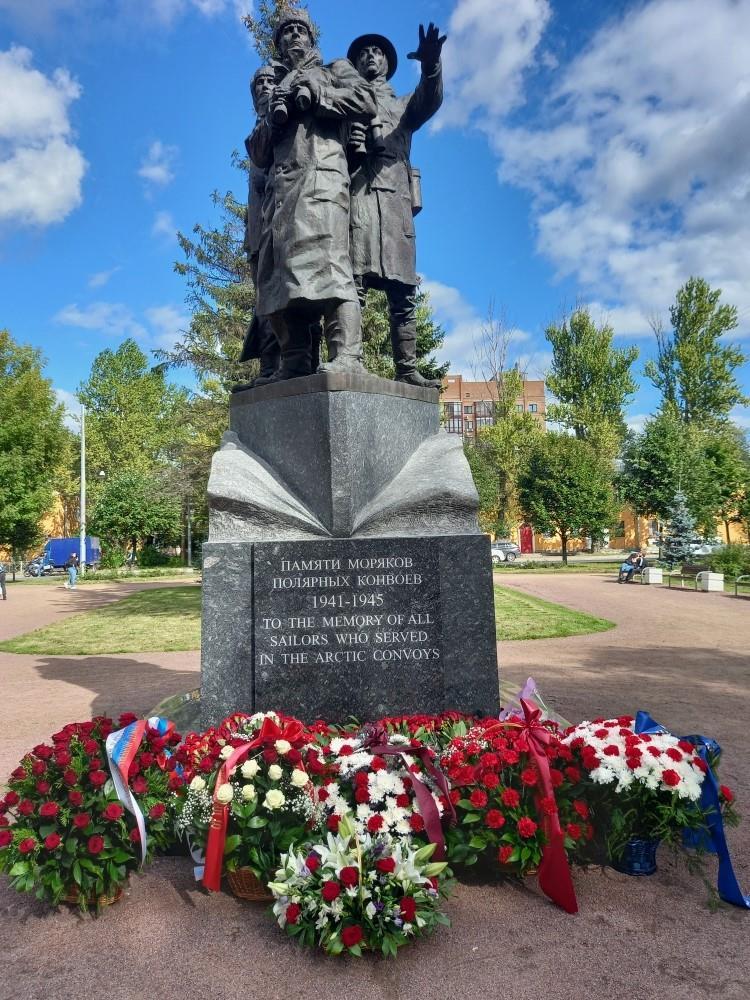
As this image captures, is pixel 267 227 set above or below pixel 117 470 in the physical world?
below

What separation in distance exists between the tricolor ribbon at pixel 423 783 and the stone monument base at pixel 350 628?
77 cm

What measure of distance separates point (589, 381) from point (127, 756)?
155ft

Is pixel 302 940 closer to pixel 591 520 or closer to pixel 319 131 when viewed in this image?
pixel 319 131

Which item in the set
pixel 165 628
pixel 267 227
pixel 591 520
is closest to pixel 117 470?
pixel 591 520

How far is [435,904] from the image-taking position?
2537 millimetres

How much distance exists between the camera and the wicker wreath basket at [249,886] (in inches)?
112

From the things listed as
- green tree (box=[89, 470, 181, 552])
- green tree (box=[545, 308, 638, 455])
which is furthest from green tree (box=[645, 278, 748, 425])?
green tree (box=[89, 470, 181, 552])

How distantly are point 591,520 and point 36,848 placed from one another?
3958cm

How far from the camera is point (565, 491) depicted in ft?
130

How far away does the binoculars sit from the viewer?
4395mm

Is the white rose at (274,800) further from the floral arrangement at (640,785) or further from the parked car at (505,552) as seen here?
the parked car at (505,552)

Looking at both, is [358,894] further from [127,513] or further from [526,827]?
[127,513]

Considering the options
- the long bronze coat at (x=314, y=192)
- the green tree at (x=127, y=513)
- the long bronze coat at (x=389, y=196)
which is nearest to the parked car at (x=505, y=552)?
the green tree at (x=127, y=513)

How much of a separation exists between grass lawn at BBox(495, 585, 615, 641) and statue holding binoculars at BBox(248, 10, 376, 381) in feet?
25.7
